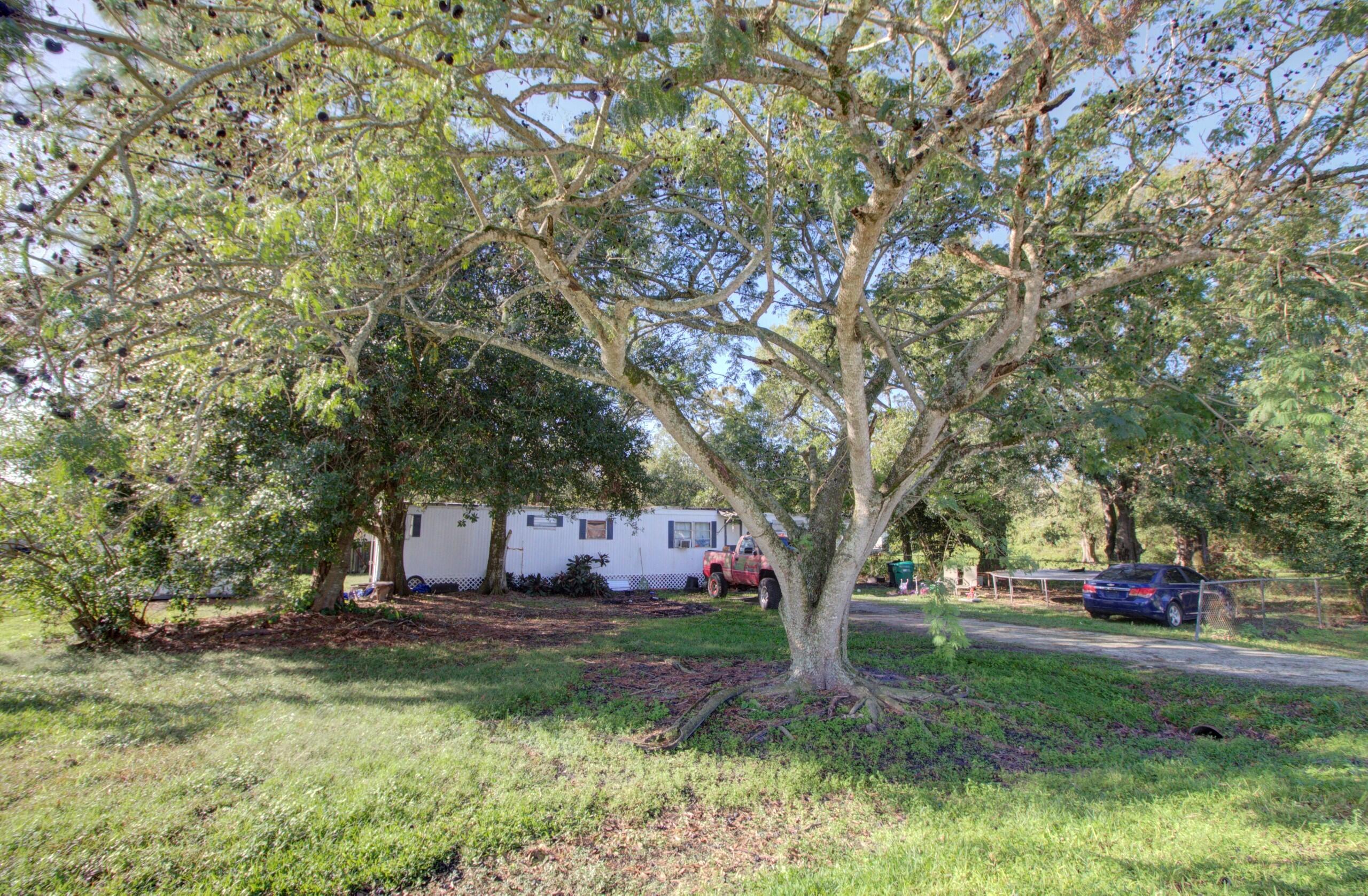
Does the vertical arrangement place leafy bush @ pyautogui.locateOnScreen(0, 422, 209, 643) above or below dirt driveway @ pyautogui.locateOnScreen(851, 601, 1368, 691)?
above

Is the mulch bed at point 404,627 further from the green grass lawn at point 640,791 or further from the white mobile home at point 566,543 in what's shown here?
the white mobile home at point 566,543

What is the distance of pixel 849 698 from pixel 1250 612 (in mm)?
10978

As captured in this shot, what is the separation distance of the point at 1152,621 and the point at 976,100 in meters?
12.8

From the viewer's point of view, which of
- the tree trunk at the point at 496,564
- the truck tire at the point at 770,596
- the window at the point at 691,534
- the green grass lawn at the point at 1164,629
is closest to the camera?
the green grass lawn at the point at 1164,629

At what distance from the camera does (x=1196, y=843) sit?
3920mm

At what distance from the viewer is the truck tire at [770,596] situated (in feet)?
52.5

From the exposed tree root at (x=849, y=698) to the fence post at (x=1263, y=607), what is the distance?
9.07 meters

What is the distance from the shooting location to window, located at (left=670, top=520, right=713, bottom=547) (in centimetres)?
2125

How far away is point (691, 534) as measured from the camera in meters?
21.6

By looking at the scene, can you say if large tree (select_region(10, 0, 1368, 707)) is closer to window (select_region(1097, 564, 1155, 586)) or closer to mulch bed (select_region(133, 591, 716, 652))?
mulch bed (select_region(133, 591, 716, 652))

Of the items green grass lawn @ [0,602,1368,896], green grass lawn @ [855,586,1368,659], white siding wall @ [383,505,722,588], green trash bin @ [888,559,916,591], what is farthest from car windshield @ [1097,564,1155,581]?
white siding wall @ [383,505,722,588]

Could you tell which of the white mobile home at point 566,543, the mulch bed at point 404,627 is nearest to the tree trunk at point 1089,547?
the white mobile home at point 566,543

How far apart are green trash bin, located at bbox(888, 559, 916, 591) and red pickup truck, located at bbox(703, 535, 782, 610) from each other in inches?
199

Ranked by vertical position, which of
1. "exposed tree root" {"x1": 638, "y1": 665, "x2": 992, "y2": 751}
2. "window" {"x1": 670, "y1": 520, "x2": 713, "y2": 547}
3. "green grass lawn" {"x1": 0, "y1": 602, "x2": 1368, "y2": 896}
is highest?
"window" {"x1": 670, "y1": 520, "x2": 713, "y2": 547}
